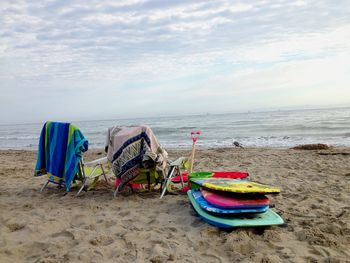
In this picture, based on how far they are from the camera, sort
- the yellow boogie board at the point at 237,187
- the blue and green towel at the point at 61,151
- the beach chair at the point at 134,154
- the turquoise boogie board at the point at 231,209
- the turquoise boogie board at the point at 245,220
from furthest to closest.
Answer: the blue and green towel at the point at 61,151
the beach chair at the point at 134,154
the yellow boogie board at the point at 237,187
the turquoise boogie board at the point at 231,209
the turquoise boogie board at the point at 245,220

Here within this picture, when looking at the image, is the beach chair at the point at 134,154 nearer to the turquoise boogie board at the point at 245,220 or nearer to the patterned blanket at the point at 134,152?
the patterned blanket at the point at 134,152

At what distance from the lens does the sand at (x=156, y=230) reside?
109 inches

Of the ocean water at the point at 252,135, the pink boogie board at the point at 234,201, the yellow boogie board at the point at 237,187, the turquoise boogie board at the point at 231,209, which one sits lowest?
the ocean water at the point at 252,135

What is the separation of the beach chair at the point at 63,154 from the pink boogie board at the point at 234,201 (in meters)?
2.15

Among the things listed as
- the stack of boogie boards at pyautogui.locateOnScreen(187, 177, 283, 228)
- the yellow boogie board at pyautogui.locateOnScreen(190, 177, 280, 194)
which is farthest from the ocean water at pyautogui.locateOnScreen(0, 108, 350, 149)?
the stack of boogie boards at pyautogui.locateOnScreen(187, 177, 283, 228)

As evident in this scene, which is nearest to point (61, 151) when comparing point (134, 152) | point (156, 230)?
point (134, 152)

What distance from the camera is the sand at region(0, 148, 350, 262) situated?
276cm

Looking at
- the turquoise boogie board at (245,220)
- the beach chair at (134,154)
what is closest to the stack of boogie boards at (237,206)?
the turquoise boogie board at (245,220)

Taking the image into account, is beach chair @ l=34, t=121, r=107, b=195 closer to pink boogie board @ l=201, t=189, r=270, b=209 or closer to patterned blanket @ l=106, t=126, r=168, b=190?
patterned blanket @ l=106, t=126, r=168, b=190

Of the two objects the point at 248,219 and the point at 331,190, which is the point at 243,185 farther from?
the point at 331,190

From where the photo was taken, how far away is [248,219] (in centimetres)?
336

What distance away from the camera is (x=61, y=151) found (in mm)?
4898

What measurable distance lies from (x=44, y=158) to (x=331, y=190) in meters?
4.64

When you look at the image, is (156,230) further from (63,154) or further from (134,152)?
(63,154)
